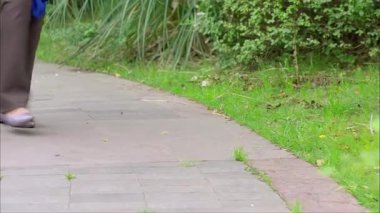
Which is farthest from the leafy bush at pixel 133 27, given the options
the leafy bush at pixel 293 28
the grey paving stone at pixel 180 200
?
the grey paving stone at pixel 180 200

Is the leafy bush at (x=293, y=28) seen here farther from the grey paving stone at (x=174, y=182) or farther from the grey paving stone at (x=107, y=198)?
the grey paving stone at (x=107, y=198)

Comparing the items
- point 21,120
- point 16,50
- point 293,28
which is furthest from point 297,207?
point 293,28

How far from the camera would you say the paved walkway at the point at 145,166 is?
420 cm

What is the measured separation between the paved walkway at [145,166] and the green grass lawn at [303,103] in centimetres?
13

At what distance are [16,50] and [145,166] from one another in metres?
1.33

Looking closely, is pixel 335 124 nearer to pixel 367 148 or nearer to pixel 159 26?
pixel 367 148

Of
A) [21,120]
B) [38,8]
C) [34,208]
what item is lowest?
[34,208]

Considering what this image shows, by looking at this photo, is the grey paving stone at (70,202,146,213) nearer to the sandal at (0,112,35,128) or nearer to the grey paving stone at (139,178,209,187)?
the grey paving stone at (139,178,209,187)

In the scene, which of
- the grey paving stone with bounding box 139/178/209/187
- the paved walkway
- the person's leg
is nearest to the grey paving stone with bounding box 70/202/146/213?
the paved walkway

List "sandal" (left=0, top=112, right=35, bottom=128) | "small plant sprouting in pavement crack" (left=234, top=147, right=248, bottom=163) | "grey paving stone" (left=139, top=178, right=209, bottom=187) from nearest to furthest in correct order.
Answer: "grey paving stone" (left=139, top=178, right=209, bottom=187), "small plant sprouting in pavement crack" (left=234, top=147, right=248, bottom=163), "sandal" (left=0, top=112, right=35, bottom=128)

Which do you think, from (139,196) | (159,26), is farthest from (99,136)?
(159,26)

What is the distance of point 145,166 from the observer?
4879mm

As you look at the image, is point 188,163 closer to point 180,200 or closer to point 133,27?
point 180,200

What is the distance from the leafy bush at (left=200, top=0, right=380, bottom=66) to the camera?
7473 mm
